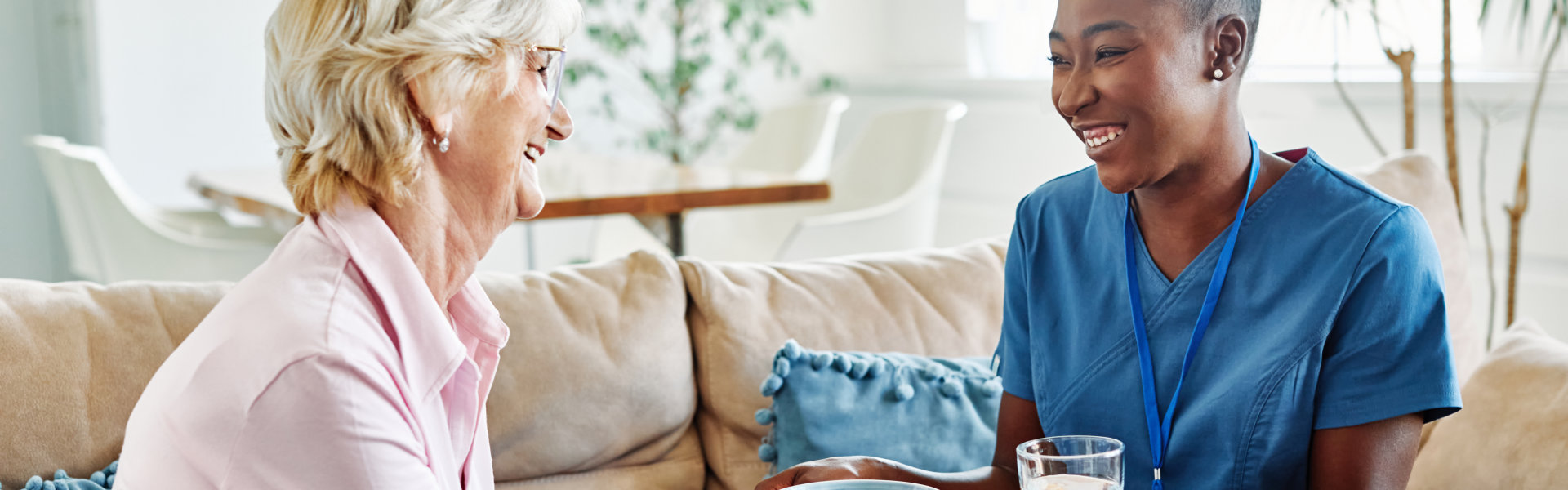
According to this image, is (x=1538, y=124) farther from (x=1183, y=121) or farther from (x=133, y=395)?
(x=133, y=395)

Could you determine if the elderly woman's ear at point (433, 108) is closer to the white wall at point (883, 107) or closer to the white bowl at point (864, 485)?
the white bowl at point (864, 485)

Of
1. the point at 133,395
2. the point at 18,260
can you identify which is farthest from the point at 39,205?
the point at 133,395

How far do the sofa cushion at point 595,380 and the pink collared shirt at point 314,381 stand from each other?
25.4 inches

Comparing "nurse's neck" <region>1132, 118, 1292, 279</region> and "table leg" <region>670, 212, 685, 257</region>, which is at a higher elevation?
"nurse's neck" <region>1132, 118, 1292, 279</region>

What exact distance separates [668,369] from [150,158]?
10.8 ft

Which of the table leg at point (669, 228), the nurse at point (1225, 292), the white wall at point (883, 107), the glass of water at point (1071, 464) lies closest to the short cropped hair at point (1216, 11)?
the nurse at point (1225, 292)

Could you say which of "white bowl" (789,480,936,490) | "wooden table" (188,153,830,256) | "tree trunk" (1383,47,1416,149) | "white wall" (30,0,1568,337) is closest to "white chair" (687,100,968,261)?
"wooden table" (188,153,830,256)

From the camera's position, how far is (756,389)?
174cm

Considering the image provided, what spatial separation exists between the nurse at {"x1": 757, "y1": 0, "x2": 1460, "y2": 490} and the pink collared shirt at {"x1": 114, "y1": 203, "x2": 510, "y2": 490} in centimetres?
36

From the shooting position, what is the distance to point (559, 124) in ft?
3.56

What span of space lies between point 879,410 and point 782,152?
8.75 ft

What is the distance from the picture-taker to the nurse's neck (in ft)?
3.72

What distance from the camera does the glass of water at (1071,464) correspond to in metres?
0.96

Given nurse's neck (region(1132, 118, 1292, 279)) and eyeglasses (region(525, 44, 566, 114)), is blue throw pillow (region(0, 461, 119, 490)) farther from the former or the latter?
nurse's neck (region(1132, 118, 1292, 279))
